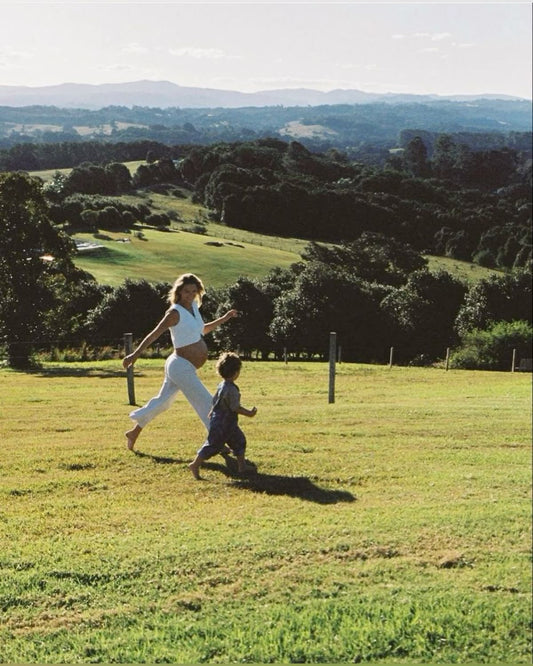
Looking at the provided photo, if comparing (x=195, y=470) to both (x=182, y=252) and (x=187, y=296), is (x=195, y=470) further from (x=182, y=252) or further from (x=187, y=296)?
(x=182, y=252)

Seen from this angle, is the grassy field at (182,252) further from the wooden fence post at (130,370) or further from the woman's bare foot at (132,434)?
the woman's bare foot at (132,434)

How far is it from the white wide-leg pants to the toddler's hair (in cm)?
19

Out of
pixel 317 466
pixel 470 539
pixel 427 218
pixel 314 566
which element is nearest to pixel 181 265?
pixel 317 466

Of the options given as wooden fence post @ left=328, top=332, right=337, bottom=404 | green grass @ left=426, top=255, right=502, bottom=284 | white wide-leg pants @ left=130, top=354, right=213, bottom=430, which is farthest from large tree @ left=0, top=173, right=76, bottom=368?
green grass @ left=426, top=255, right=502, bottom=284

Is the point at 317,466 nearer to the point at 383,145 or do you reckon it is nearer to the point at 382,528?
the point at 382,528

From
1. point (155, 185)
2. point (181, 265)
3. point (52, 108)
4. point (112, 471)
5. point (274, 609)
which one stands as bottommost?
point (274, 609)

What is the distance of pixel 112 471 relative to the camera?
5641 millimetres

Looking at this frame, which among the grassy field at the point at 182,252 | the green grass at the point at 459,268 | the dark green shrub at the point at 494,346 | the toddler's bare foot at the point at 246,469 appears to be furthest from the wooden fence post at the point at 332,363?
the green grass at the point at 459,268

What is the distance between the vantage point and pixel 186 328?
17.8ft

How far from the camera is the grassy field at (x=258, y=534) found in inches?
173

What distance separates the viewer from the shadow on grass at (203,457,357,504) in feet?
19.5

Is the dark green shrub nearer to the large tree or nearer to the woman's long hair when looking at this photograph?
the woman's long hair

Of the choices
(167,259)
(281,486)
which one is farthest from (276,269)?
(281,486)

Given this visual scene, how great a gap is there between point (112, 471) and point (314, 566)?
171cm
